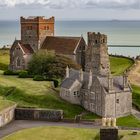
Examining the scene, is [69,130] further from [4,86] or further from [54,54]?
[54,54]

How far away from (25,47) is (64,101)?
2923 centimetres

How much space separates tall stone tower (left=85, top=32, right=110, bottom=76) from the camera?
74.7 meters

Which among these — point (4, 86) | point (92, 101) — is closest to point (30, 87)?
point (4, 86)

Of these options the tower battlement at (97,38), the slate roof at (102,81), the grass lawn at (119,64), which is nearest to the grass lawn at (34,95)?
the slate roof at (102,81)

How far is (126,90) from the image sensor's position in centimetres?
6041

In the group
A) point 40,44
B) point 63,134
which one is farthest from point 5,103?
point 40,44

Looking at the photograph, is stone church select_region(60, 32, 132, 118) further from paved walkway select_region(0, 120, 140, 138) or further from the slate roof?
paved walkway select_region(0, 120, 140, 138)

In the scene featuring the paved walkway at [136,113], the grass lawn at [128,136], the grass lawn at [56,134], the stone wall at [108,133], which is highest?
the stone wall at [108,133]

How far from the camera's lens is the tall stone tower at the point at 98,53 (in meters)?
74.7

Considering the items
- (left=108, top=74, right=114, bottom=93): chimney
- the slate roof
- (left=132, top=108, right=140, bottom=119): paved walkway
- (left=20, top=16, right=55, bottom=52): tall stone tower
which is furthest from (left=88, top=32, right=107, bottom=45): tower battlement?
(left=20, top=16, right=55, bottom=52): tall stone tower

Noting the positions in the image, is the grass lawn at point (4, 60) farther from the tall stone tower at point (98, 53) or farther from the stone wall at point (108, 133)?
the stone wall at point (108, 133)

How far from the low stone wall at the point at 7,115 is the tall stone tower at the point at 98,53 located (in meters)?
22.8

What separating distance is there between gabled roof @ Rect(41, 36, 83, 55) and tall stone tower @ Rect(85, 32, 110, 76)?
7.96 meters

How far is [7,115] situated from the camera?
54.6m
